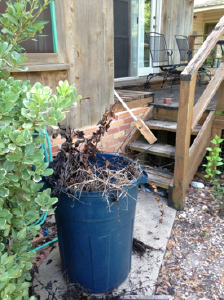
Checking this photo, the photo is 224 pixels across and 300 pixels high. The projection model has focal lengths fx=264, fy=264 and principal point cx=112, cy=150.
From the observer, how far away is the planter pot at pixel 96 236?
1.49 metres

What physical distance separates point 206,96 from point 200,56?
0.53m

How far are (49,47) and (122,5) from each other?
11.6 feet

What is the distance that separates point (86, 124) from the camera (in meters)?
2.82

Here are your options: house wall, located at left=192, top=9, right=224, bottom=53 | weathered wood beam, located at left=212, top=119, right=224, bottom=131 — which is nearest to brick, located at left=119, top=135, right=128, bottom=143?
weathered wood beam, located at left=212, top=119, right=224, bottom=131

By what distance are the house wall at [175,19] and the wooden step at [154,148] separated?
3.85m

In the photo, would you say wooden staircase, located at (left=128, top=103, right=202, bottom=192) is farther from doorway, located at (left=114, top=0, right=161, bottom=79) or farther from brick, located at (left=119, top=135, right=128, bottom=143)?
doorway, located at (left=114, top=0, right=161, bottom=79)

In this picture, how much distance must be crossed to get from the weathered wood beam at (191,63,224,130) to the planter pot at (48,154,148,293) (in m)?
1.40

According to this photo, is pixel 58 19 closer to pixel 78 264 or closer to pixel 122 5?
pixel 78 264

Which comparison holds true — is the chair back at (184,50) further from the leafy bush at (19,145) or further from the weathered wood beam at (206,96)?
the leafy bush at (19,145)

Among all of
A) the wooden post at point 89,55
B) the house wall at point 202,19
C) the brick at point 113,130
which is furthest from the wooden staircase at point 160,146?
the house wall at point 202,19

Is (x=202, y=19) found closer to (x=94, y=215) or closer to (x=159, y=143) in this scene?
(x=159, y=143)

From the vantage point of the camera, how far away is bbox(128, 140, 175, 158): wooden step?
306cm

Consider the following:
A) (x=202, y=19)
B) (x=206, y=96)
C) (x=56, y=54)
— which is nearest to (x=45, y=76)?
(x=56, y=54)

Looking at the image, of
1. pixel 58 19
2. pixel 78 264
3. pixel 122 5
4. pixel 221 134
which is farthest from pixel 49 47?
pixel 122 5
